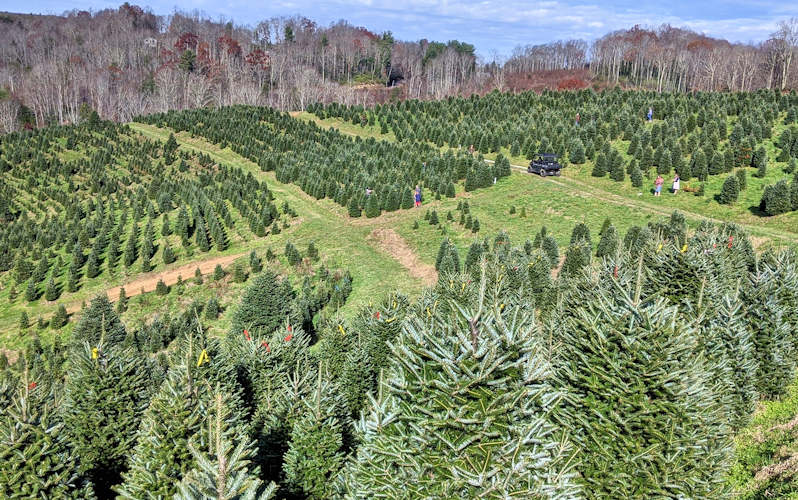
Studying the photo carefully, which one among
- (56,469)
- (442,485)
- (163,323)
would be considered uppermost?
(442,485)

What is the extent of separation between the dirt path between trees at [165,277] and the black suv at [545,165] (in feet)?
65.8

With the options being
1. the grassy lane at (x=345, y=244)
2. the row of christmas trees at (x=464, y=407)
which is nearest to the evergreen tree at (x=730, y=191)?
the row of christmas trees at (x=464, y=407)

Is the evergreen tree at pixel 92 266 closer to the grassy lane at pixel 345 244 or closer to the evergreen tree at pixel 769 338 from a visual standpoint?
the grassy lane at pixel 345 244

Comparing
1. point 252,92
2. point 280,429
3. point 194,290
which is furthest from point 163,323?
point 252,92

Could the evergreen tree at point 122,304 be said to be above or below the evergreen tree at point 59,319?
above

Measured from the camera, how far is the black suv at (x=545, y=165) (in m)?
35.7

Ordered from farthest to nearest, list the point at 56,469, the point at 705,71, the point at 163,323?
the point at 705,71 < the point at 163,323 < the point at 56,469

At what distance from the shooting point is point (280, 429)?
10.8 meters

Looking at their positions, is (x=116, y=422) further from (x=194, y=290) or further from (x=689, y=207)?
(x=689, y=207)

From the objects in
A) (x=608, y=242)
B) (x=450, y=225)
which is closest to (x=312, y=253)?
(x=450, y=225)

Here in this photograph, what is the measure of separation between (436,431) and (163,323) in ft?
68.8

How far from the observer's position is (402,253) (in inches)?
1149

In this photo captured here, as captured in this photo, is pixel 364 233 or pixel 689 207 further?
pixel 364 233

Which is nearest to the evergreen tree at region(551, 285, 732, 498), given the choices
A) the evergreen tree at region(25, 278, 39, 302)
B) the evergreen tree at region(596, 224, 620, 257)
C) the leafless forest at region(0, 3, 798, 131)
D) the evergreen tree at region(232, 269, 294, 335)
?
the evergreen tree at region(232, 269, 294, 335)
